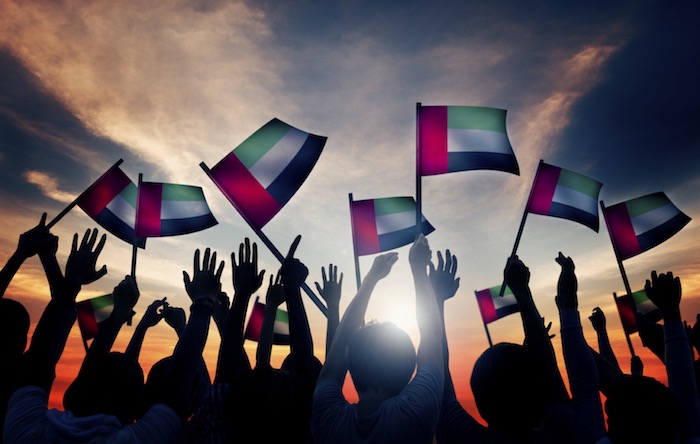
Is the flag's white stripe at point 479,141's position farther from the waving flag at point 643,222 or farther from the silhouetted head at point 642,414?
the silhouetted head at point 642,414

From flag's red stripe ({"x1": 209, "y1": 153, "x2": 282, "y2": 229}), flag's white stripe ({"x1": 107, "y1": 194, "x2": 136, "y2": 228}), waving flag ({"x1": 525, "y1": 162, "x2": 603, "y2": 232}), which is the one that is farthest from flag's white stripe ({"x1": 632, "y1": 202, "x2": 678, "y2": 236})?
flag's white stripe ({"x1": 107, "y1": 194, "x2": 136, "y2": 228})

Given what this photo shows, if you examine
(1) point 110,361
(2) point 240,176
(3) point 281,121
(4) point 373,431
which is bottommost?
(4) point 373,431

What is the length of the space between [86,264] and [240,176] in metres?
4.08

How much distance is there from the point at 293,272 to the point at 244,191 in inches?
141

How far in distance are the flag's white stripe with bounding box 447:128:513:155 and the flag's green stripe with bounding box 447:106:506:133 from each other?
0.28 feet

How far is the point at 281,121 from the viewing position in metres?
7.25

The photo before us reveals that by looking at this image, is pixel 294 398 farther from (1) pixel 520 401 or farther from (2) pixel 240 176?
(2) pixel 240 176

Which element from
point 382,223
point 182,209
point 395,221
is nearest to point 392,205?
point 395,221

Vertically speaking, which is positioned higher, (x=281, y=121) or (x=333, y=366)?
(x=281, y=121)

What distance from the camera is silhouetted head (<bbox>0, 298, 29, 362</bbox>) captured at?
8.94 ft

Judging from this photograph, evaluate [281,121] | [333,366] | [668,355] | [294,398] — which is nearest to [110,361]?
[294,398]

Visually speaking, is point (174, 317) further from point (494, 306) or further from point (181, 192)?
point (494, 306)

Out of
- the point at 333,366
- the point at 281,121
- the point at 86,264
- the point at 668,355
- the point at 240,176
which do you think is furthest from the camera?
the point at 281,121

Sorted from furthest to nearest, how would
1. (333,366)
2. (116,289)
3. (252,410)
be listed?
A: 1. (116,289)
2. (333,366)
3. (252,410)
